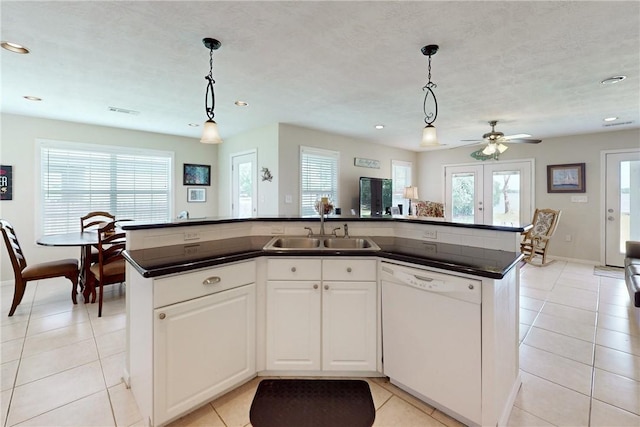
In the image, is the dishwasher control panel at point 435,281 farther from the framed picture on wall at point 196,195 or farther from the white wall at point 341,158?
the framed picture on wall at point 196,195

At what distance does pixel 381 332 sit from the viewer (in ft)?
6.24

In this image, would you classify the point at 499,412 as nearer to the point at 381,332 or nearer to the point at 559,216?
the point at 381,332

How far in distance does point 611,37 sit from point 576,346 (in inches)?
94.3

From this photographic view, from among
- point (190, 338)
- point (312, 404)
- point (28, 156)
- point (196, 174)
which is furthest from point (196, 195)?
point (312, 404)

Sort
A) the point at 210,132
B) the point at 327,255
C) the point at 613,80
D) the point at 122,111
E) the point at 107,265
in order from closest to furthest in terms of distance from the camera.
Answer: the point at 327,255 < the point at 210,132 < the point at 613,80 < the point at 107,265 < the point at 122,111

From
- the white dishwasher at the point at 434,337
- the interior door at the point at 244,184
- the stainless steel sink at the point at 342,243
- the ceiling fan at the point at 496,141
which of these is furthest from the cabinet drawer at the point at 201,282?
the ceiling fan at the point at 496,141

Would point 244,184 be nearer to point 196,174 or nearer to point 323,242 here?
point 196,174

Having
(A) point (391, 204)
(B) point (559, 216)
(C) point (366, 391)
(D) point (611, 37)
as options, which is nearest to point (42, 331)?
(C) point (366, 391)

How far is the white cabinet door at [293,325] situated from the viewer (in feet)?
6.29

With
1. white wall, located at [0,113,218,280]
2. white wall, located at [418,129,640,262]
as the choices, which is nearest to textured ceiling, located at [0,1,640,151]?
white wall, located at [0,113,218,280]

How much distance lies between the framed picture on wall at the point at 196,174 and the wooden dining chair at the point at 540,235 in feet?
19.7

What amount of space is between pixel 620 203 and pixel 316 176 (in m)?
5.29

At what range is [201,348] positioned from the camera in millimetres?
1633

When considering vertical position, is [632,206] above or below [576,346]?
above
